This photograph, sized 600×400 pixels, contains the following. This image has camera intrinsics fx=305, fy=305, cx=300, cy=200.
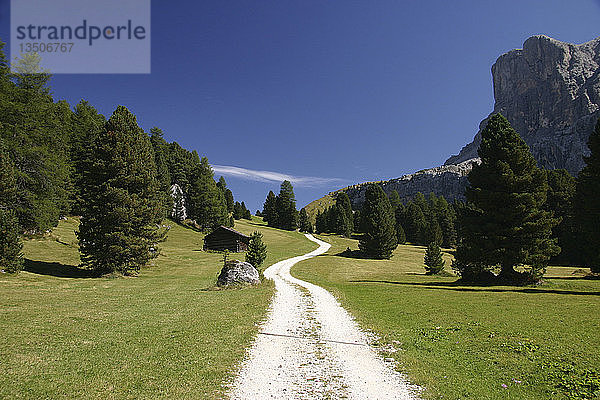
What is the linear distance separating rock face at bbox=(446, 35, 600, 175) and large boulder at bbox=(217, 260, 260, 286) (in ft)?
556

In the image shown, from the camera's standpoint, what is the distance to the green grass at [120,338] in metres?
6.95

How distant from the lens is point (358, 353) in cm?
965

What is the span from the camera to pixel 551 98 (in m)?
166

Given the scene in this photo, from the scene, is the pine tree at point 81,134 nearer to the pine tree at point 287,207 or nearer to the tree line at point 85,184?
the tree line at point 85,184

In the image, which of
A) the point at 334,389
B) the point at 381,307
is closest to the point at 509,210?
the point at 381,307

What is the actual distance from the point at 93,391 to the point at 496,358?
10.6 metres

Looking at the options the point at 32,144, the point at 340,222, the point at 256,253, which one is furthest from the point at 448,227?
the point at 32,144

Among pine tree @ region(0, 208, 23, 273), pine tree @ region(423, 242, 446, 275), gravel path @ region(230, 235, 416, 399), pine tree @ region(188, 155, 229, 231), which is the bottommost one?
pine tree @ region(423, 242, 446, 275)

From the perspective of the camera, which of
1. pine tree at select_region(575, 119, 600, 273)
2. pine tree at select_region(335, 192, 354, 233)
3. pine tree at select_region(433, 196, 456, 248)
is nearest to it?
pine tree at select_region(575, 119, 600, 273)

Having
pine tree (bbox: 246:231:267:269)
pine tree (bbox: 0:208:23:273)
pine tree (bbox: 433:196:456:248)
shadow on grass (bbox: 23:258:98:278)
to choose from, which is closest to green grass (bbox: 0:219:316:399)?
pine tree (bbox: 0:208:23:273)

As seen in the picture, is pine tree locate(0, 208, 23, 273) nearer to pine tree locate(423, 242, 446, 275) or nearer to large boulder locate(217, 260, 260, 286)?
large boulder locate(217, 260, 260, 286)

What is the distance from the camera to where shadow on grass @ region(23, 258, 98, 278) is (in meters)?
27.7

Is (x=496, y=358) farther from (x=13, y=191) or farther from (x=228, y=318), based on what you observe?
(x=13, y=191)

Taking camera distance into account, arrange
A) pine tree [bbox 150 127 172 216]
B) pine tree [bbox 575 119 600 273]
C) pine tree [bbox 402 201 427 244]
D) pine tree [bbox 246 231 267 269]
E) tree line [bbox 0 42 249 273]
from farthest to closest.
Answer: pine tree [bbox 402 201 427 244] < pine tree [bbox 150 127 172 216] < pine tree [bbox 246 231 267 269] < tree line [bbox 0 42 249 273] < pine tree [bbox 575 119 600 273]
